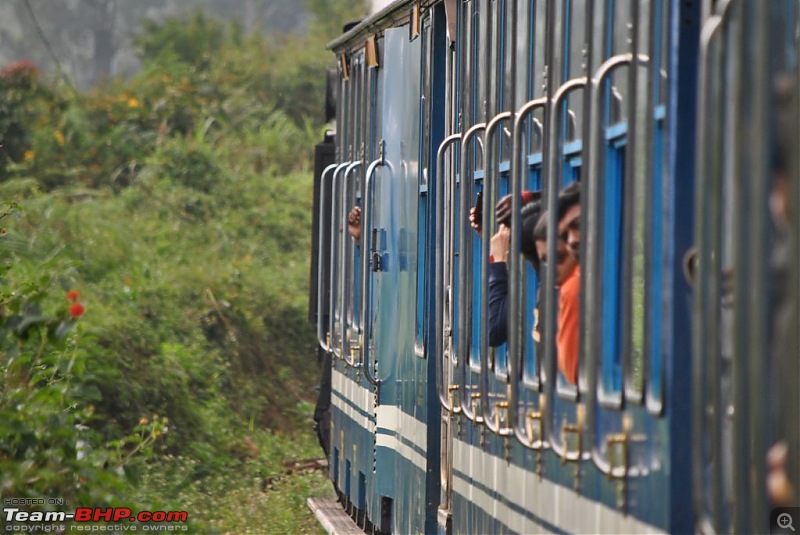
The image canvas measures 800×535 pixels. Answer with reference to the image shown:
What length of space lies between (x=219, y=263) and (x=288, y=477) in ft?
18.6

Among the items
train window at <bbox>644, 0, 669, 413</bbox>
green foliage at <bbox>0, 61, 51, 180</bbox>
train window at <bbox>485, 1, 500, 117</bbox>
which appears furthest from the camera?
green foliage at <bbox>0, 61, 51, 180</bbox>

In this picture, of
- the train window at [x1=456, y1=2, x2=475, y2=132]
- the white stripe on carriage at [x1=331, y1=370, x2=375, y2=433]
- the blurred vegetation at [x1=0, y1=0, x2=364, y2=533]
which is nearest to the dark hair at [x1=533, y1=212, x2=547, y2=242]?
the train window at [x1=456, y1=2, x2=475, y2=132]

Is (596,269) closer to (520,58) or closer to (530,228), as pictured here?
(530,228)

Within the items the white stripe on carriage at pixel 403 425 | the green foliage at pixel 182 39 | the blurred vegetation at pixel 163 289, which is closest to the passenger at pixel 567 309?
the blurred vegetation at pixel 163 289

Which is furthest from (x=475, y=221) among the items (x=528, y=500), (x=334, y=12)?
(x=334, y=12)

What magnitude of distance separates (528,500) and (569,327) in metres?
0.78

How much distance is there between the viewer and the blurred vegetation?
17.7 feet

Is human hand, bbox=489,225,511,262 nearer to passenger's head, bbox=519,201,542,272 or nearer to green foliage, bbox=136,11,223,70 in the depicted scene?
passenger's head, bbox=519,201,542,272

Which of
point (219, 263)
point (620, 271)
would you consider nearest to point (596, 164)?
point (620, 271)

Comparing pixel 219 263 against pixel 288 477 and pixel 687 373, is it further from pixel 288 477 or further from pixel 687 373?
pixel 687 373

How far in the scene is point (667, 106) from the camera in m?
3.43

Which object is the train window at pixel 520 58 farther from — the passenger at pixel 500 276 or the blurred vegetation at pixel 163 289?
the blurred vegetation at pixel 163 289

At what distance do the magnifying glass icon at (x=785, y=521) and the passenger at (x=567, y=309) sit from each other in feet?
4.60

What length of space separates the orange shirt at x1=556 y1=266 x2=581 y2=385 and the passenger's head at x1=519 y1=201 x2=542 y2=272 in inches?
16.3
